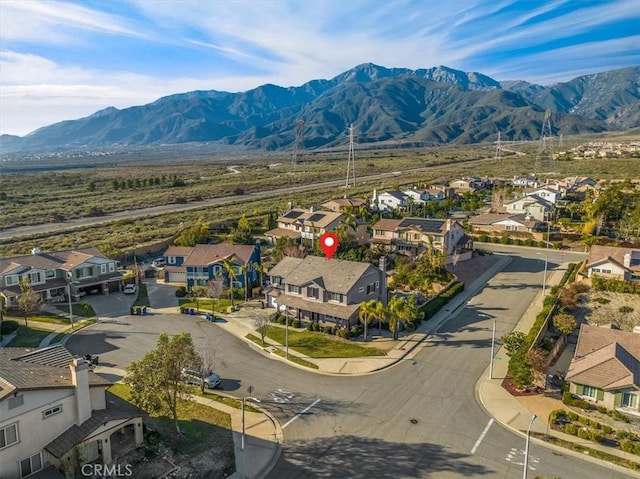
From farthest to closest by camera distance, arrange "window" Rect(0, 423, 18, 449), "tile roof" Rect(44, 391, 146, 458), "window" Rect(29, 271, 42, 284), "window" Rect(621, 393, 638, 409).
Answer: "window" Rect(29, 271, 42, 284), "window" Rect(621, 393, 638, 409), "tile roof" Rect(44, 391, 146, 458), "window" Rect(0, 423, 18, 449)

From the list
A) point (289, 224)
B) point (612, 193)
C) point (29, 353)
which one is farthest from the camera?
point (612, 193)

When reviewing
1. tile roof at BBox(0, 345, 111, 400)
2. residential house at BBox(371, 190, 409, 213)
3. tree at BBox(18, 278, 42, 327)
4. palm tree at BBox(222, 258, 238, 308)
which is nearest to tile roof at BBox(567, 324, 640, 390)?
tile roof at BBox(0, 345, 111, 400)

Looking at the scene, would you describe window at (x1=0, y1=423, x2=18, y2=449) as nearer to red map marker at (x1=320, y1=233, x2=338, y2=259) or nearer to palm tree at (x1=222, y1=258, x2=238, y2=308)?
palm tree at (x1=222, y1=258, x2=238, y2=308)

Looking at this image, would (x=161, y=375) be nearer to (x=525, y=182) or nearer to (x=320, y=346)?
(x=320, y=346)

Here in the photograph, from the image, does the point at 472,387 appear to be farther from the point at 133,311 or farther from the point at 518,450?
the point at 133,311

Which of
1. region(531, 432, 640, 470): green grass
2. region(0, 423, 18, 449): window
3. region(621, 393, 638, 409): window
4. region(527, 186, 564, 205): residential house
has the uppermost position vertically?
region(527, 186, 564, 205): residential house

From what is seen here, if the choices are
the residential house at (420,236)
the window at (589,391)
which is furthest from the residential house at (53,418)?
the residential house at (420,236)

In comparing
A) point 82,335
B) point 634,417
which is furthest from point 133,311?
point 634,417

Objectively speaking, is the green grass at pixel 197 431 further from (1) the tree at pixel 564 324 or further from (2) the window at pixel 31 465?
(1) the tree at pixel 564 324
